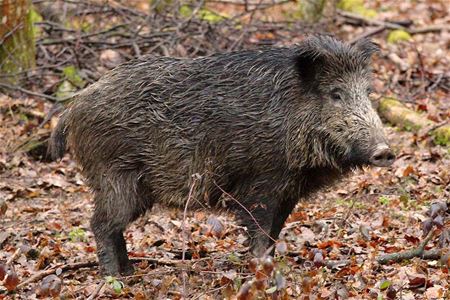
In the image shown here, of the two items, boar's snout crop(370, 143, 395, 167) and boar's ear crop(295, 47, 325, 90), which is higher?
boar's ear crop(295, 47, 325, 90)

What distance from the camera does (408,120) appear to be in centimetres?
992

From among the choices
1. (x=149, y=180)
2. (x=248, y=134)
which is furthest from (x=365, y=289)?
(x=149, y=180)

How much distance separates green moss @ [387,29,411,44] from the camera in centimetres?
1349

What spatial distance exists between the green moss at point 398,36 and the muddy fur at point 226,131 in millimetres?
7161

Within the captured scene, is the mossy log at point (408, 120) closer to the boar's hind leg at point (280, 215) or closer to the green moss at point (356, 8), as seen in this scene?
the boar's hind leg at point (280, 215)

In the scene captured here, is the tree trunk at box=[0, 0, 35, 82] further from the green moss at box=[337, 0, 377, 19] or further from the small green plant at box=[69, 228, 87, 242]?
the green moss at box=[337, 0, 377, 19]

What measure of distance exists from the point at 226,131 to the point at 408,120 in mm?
4108

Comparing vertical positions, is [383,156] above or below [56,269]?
above

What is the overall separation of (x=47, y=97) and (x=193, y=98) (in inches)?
153

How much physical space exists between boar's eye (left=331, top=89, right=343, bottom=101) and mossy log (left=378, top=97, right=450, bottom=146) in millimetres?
3358

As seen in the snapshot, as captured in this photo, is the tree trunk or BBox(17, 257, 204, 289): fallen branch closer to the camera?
BBox(17, 257, 204, 289): fallen branch

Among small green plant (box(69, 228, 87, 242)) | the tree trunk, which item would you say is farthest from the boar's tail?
the tree trunk

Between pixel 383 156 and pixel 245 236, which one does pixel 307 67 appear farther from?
pixel 245 236

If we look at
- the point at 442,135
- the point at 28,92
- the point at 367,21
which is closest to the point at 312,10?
the point at 367,21
